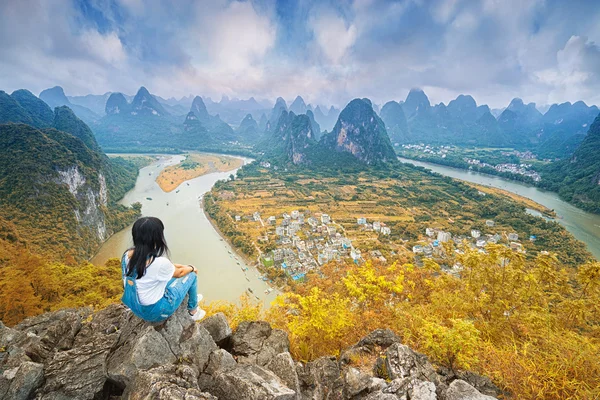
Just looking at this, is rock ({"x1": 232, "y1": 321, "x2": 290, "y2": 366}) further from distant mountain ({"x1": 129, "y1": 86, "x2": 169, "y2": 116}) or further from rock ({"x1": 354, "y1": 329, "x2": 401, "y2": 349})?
distant mountain ({"x1": 129, "y1": 86, "x2": 169, "y2": 116})

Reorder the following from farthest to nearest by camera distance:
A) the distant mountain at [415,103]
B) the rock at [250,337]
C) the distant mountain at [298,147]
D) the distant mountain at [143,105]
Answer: the distant mountain at [415,103]
the distant mountain at [143,105]
the distant mountain at [298,147]
the rock at [250,337]

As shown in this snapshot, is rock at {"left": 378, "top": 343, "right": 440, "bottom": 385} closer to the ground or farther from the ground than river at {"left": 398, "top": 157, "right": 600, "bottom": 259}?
farther from the ground

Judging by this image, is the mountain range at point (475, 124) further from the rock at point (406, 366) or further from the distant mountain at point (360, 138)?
the rock at point (406, 366)

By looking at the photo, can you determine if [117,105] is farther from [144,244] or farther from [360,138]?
[144,244]

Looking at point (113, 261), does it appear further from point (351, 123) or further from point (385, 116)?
point (385, 116)

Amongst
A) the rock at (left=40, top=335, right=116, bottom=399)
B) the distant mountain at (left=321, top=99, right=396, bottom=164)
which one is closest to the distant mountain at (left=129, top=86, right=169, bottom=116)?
the distant mountain at (left=321, top=99, right=396, bottom=164)

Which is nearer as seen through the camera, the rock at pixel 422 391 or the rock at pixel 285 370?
the rock at pixel 422 391

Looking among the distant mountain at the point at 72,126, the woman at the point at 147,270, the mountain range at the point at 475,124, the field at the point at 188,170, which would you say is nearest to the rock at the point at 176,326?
the woman at the point at 147,270

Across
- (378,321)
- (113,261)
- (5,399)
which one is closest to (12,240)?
(113,261)
